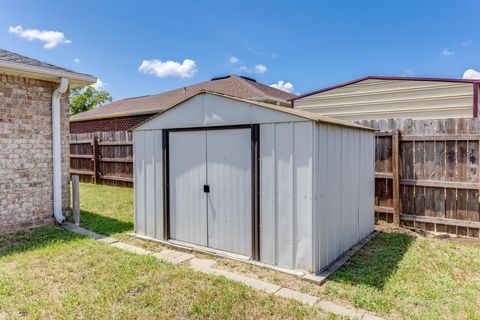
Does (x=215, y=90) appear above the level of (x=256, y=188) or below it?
above

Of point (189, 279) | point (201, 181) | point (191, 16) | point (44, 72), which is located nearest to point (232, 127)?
point (201, 181)

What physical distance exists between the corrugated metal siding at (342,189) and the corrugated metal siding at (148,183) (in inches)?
106

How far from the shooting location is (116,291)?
329 cm

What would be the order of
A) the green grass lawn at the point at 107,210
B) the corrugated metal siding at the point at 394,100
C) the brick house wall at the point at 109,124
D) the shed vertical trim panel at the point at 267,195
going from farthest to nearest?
the brick house wall at the point at 109,124 → the corrugated metal siding at the point at 394,100 → the green grass lawn at the point at 107,210 → the shed vertical trim panel at the point at 267,195

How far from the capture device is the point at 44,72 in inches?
223

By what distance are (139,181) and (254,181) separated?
241 centimetres

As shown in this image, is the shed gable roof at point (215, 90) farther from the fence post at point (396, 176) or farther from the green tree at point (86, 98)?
the green tree at point (86, 98)

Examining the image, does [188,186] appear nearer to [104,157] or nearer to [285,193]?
[285,193]

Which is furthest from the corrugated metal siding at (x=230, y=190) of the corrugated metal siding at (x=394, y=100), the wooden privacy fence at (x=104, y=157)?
the wooden privacy fence at (x=104, y=157)

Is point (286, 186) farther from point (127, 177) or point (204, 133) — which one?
point (127, 177)

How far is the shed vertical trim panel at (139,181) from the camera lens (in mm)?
5398

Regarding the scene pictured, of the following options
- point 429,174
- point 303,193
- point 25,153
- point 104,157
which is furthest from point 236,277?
point 104,157

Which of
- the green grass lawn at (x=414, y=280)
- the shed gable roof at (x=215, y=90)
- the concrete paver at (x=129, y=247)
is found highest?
the shed gable roof at (x=215, y=90)

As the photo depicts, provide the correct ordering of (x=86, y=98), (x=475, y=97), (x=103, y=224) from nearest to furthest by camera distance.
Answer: (x=103, y=224) → (x=475, y=97) → (x=86, y=98)
